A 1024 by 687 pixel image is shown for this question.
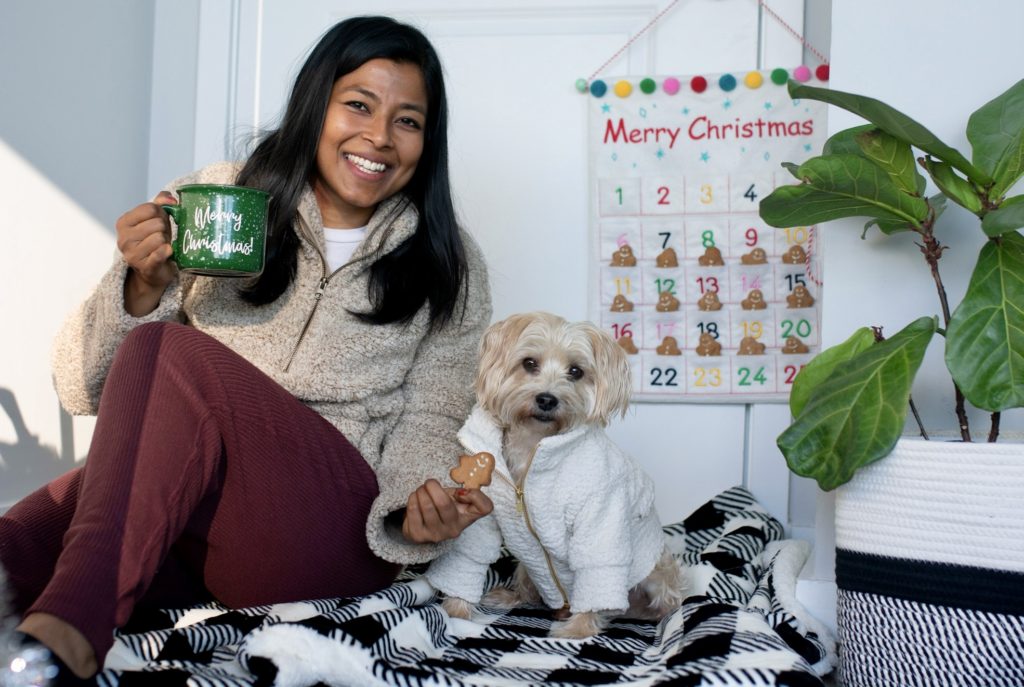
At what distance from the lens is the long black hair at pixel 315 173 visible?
1.93m

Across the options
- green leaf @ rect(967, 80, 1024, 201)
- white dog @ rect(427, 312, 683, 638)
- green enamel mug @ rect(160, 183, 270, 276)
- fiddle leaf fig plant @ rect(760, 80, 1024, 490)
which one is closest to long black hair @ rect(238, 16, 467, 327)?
white dog @ rect(427, 312, 683, 638)

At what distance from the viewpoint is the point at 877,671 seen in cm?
153

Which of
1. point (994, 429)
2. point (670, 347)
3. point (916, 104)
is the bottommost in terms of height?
point (994, 429)

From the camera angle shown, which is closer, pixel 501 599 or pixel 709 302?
pixel 501 599

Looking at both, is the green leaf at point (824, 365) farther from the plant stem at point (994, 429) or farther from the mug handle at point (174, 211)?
the mug handle at point (174, 211)

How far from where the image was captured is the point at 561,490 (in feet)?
6.08

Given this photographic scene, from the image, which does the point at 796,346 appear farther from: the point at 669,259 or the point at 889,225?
the point at 889,225

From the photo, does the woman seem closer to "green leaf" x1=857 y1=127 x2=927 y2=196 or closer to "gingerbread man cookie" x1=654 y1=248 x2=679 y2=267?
"gingerbread man cookie" x1=654 y1=248 x2=679 y2=267

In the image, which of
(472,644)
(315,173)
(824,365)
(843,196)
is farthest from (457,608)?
(843,196)

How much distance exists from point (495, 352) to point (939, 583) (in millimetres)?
914

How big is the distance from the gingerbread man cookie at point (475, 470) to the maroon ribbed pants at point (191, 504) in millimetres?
165

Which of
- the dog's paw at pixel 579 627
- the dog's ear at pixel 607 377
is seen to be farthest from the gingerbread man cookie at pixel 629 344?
the dog's paw at pixel 579 627

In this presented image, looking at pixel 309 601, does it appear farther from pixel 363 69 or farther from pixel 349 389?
pixel 363 69

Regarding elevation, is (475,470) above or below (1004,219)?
below
